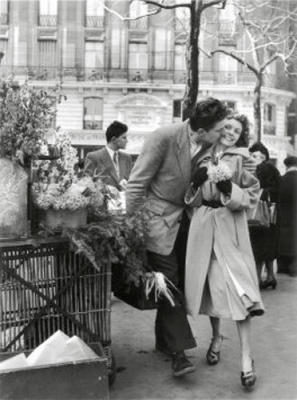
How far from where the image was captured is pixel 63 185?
3.83 meters

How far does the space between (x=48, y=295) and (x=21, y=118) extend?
1132 mm

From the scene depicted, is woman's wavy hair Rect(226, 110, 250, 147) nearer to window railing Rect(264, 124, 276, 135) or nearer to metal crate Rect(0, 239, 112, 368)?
metal crate Rect(0, 239, 112, 368)

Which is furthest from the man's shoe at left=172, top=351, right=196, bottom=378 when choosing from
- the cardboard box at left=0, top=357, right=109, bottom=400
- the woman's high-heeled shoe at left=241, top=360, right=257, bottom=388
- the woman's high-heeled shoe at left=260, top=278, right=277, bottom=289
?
the woman's high-heeled shoe at left=260, top=278, right=277, bottom=289

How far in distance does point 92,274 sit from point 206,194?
1034mm

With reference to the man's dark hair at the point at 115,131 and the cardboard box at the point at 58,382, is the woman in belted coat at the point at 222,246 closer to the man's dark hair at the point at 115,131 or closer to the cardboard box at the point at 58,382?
the cardboard box at the point at 58,382

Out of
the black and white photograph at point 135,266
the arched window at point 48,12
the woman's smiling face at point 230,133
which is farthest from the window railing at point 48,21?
the woman's smiling face at point 230,133

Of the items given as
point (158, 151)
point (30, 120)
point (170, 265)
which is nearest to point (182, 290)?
point (170, 265)

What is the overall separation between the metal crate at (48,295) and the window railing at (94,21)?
1463 inches

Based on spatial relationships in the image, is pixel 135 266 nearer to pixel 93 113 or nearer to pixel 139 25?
pixel 93 113

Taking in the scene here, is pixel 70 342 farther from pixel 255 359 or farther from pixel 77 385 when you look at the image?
pixel 255 359

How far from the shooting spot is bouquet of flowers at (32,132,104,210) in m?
3.75

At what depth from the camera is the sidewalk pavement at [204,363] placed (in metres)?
3.95

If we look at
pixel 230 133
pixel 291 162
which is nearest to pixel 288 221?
pixel 291 162

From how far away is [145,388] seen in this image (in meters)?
4.01
